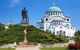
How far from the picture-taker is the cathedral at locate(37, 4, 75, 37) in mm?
119688

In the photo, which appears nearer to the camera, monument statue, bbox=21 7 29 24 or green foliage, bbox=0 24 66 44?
monument statue, bbox=21 7 29 24

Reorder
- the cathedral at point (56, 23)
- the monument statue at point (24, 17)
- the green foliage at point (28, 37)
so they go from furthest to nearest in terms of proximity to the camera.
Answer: the cathedral at point (56, 23) < the green foliage at point (28, 37) < the monument statue at point (24, 17)

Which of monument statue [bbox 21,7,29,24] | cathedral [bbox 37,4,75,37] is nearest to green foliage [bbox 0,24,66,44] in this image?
monument statue [bbox 21,7,29,24]

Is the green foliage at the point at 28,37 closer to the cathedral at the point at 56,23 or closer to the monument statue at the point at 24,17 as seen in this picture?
the monument statue at the point at 24,17

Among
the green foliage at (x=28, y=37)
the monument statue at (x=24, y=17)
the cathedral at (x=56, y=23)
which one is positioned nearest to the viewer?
the monument statue at (x=24, y=17)

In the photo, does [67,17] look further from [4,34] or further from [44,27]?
[4,34]

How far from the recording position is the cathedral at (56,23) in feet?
393

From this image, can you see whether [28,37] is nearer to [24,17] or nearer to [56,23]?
[24,17]

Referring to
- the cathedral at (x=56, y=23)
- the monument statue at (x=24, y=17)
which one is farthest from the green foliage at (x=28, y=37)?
the cathedral at (x=56, y=23)

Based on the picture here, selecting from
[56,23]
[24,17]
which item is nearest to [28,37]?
[24,17]

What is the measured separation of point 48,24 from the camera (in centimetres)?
12594

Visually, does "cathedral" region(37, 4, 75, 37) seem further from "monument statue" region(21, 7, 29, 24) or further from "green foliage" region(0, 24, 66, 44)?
"monument statue" region(21, 7, 29, 24)

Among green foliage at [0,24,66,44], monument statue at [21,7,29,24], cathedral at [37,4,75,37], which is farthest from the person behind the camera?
cathedral at [37,4,75,37]

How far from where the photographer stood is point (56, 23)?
395 ft
